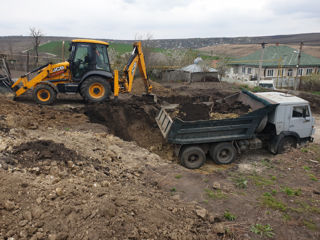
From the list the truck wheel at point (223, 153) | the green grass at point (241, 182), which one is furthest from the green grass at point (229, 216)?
the truck wheel at point (223, 153)

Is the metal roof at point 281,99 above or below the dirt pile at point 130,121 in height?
above

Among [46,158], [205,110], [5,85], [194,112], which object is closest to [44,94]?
[5,85]

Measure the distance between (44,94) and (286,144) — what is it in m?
9.15

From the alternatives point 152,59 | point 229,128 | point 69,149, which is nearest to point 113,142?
point 69,149

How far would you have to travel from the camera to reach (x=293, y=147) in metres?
8.19

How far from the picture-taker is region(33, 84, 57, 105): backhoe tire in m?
10.0

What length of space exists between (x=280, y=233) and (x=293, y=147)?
493 centimetres

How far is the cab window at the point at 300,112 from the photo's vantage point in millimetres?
7895

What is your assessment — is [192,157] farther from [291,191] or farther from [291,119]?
[291,119]

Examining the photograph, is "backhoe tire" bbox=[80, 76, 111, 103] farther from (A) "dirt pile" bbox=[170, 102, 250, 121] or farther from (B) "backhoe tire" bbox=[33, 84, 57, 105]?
(A) "dirt pile" bbox=[170, 102, 250, 121]

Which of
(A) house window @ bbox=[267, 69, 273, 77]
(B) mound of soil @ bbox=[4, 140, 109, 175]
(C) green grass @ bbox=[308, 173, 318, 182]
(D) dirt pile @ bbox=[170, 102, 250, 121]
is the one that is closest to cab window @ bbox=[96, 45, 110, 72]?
(D) dirt pile @ bbox=[170, 102, 250, 121]

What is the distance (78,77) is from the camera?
10359 millimetres

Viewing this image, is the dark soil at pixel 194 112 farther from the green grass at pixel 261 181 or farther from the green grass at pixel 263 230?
the green grass at pixel 263 230

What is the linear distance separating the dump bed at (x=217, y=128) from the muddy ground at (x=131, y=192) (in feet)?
3.02
